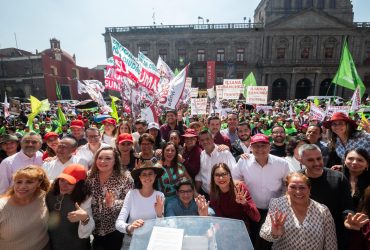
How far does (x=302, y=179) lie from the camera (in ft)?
7.40

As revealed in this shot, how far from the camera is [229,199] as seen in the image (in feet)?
9.30

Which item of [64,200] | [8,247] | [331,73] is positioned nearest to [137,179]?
[64,200]

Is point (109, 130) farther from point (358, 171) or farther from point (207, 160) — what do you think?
point (358, 171)

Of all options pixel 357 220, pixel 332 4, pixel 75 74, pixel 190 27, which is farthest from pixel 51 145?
pixel 332 4

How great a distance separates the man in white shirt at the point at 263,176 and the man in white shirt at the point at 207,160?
0.51 meters

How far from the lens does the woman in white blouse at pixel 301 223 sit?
2.24 meters

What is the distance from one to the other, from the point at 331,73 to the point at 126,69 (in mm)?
37982

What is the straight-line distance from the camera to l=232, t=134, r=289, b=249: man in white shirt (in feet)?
10.4

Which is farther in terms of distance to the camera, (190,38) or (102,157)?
(190,38)

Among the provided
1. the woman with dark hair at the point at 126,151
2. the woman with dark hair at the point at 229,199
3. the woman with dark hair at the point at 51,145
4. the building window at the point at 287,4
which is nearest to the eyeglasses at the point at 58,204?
the woman with dark hair at the point at 126,151

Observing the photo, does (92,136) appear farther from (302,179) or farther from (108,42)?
(108,42)

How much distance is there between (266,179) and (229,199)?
70cm

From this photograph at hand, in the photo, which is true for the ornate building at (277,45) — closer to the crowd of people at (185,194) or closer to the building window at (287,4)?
the building window at (287,4)

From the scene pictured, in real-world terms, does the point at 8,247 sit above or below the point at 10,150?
below
